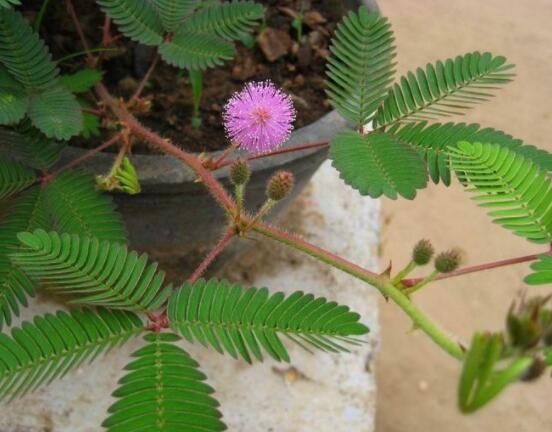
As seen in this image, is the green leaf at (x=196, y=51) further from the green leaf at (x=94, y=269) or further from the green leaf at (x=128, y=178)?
the green leaf at (x=94, y=269)

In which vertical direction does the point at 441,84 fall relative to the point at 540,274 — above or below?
above

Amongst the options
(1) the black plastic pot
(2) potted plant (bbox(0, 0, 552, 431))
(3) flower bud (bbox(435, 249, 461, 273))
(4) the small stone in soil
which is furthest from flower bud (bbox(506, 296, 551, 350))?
(4) the small stone in soil

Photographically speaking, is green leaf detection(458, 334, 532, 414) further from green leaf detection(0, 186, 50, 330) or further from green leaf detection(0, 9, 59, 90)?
green leaf detection(0, 9, 59, 90)

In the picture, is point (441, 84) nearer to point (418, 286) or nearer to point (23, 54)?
point (418, 286)

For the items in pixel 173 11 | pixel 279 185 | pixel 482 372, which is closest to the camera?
pixel 482 372

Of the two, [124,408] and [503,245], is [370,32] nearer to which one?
[124,408]

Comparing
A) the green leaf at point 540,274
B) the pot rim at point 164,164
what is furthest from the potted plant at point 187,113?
the green leaf at point 540,274

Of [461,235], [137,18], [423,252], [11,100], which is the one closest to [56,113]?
[11,100]
